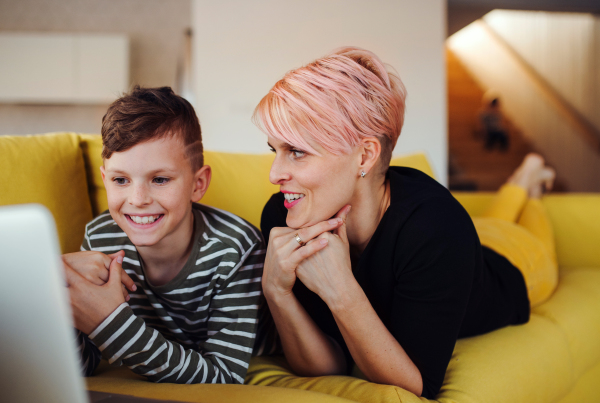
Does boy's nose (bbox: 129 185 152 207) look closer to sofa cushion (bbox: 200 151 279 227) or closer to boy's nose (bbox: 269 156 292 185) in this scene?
boy's nose (bbox: 269 156 292 185)

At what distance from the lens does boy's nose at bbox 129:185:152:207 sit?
751 millimetres

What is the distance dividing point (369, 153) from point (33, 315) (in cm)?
65

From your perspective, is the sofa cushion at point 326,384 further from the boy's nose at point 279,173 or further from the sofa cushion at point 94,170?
the sofa cushion at point 94,170

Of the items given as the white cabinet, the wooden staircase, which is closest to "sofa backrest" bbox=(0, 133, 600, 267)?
the white cabinet

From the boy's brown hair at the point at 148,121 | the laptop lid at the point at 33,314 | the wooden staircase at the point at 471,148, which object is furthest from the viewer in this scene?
the wooden staircase at the point at 471,148

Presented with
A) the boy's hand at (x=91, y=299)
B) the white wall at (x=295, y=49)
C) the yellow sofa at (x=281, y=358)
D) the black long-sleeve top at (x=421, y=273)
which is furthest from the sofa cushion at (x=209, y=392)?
the white wall at (x=295, y=49)

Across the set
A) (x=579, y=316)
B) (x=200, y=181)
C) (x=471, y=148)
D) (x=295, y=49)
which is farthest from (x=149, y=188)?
(x=471, y=148)

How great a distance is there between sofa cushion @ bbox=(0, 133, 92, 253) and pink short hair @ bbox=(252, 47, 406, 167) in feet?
1.55

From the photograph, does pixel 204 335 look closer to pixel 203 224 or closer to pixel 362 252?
pixel 203 224

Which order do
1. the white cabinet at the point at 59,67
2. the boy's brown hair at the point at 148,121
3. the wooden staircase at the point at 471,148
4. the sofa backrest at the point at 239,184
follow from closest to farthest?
the boy's brown hair at the point at 148,121
the sofa backrest at the point at 239,184
the white cabinet at the point at 59,67
the wooden staircase at the point at 471,148

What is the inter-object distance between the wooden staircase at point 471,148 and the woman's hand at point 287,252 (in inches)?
200

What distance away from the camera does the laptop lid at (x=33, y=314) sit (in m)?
0.30

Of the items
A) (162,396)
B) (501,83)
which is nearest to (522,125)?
(501,83)

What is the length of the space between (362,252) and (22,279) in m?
0.70
